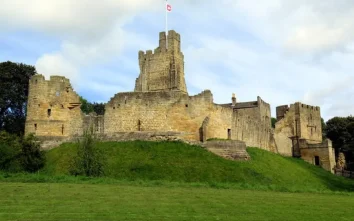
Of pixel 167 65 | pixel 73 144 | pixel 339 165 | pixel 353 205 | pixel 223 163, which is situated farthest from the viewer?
pixel 339 165

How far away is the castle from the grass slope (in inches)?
96.9

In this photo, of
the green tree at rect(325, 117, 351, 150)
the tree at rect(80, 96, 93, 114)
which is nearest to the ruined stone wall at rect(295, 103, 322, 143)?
the green tree at rect(325, 117, 351, 150)

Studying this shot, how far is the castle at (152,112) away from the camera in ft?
124

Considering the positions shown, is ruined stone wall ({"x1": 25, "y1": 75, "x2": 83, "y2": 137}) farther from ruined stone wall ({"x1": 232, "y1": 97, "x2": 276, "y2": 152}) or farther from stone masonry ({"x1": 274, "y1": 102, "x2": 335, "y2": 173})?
stone masonry ({"x1": 274, "y1": 102, "x2": 335, "y2": 173})

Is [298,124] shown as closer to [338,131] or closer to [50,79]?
[338,131]

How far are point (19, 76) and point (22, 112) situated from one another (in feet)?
16.6

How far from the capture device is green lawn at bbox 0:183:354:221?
572 inches

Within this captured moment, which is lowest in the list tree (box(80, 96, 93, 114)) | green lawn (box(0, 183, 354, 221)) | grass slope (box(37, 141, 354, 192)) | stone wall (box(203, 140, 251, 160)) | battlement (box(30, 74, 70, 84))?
green lawn (box(0, 183, 354, 221))

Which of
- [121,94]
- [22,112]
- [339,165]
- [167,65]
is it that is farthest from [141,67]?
[339,165]

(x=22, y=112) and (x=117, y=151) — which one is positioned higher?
(x=22, y=112)

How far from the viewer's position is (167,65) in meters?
43.9

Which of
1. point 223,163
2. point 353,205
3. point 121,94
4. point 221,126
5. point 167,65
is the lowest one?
point 353,205

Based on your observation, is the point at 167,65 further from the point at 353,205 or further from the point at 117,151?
the point at 353,205

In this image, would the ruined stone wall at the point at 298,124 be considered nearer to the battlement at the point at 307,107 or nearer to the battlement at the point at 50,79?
the battlement at the point at 307,107
